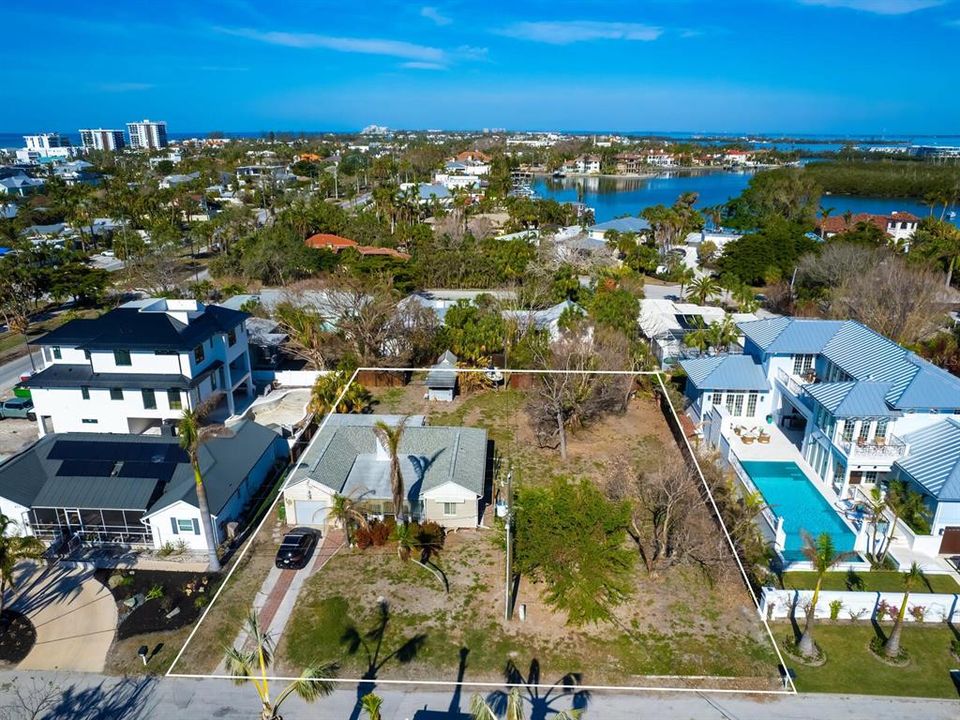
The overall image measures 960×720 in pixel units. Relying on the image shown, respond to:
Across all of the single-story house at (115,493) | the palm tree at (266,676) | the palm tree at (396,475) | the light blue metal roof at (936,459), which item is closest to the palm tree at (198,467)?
the single-story house at (115,493)

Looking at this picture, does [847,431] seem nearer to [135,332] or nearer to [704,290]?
[704,290]

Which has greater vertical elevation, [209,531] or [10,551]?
[10,551]

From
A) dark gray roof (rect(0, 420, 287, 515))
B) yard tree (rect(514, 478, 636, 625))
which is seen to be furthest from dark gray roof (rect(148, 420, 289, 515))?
yard tree (rect(514, 478, 636, 625))

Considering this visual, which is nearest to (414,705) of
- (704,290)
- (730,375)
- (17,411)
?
(730,375)

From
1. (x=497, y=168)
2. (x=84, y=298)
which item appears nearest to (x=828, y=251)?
(x=84, y=298)

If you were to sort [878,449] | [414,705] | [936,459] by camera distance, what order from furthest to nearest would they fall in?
[878,449], [936,459], [414,705]

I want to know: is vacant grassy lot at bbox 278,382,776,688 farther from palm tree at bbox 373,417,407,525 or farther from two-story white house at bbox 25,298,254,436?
two-story white house at bbox 25,298,254,436
